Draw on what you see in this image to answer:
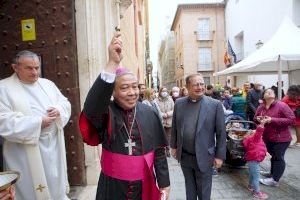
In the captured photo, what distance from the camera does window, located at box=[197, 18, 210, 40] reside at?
38469mm

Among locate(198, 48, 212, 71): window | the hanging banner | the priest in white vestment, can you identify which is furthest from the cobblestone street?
locate(198, 48, 212, 71): window

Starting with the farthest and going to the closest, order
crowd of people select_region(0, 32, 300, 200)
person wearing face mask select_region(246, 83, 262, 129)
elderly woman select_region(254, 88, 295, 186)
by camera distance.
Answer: person wearing face mask select_region(246, 83, 262, 129) → elderly woman select_region(254, 88, 295, 186) → crowd of people select_region(0, 32, 300, 200)

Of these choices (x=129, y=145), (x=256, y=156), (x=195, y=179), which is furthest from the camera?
(x=256, y=156)

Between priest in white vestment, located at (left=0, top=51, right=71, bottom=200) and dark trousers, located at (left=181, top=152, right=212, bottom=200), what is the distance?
1.47 m

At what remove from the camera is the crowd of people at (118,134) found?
2521 mm

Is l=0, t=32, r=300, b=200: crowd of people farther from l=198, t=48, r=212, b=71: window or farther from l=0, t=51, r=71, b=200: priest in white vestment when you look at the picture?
l=198, t=48, r=212, b=71: window

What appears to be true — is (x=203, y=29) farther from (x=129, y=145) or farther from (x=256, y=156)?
(x=129, y=145)

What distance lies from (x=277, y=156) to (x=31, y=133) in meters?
4.02

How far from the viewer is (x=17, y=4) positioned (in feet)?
15.2

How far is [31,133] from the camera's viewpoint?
10.7 ft

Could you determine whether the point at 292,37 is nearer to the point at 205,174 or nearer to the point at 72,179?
the point at 205,174

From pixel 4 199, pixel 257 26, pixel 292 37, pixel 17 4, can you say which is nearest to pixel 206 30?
pixel 257 26

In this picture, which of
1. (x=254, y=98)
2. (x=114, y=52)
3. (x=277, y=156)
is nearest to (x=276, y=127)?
(x=277, y=156)

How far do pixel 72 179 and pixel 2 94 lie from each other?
1818 mm
